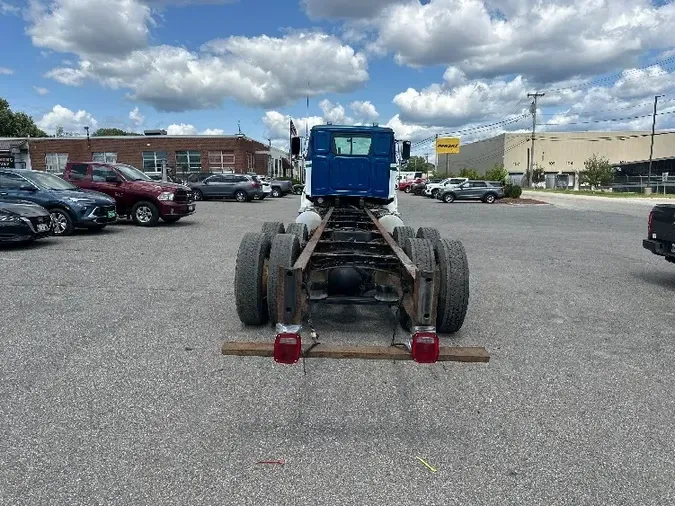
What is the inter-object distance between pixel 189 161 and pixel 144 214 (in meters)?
35.3

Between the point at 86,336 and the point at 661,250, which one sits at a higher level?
the point at 661,250

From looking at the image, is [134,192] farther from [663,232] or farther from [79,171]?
[663,232]

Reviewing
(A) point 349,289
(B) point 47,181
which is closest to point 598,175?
(B) point 47,181

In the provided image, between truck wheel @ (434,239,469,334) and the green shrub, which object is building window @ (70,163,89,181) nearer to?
truck wheel @ (434,239,469,334)

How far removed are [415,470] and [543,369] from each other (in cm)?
203

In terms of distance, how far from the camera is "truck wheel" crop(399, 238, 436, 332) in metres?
4.81

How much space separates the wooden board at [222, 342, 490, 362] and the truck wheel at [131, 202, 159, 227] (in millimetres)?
10937

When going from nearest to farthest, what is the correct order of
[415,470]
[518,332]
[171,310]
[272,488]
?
[272,488] → [415,470] → [518,332] → [171,310]

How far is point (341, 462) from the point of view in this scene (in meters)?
2.95

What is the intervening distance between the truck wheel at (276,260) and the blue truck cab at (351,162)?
4.92m

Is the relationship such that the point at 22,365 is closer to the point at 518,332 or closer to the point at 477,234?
the point at 518,332

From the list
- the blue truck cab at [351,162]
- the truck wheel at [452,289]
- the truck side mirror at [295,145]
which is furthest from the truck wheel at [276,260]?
the truck side mirror at [295,145]

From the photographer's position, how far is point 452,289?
15.9 feet

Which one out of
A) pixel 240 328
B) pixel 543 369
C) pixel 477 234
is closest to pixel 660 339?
pixel 543 369
